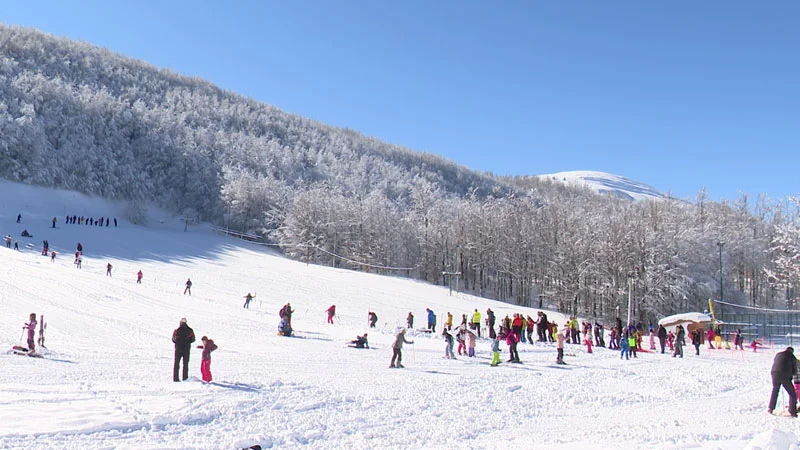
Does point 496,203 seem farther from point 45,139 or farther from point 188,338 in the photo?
point 188,338

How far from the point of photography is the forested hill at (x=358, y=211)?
5278cm

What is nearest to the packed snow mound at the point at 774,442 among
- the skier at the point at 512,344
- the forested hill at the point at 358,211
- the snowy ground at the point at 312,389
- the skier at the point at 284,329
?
the snowy ground at the point at 312,389

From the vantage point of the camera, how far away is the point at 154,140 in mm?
95438

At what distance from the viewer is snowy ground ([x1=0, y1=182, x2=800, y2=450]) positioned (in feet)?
31.9

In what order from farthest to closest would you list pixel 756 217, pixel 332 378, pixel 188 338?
1. pixel 756 217
2. pixel 332 378
3. pixel 188 338

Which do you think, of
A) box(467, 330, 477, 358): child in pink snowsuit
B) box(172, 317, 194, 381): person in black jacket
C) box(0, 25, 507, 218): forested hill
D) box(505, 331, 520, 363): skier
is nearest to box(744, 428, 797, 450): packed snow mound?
box(172, 317, 194, 381): person in black jacket

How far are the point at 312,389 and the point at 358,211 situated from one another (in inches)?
2357

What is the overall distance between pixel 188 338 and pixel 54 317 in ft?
42.5

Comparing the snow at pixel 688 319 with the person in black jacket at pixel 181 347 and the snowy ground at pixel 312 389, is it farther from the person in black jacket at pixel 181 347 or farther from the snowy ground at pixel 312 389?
the person in black jacket at pixel 181 347

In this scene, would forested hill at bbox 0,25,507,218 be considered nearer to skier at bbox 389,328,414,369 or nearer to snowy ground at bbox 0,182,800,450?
snowy ground at bbox 0,182,800,450

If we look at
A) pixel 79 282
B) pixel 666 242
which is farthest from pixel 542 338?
pixel 666 242

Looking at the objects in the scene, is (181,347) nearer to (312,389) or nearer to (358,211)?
(312,389)

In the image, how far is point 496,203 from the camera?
7775 centimetres

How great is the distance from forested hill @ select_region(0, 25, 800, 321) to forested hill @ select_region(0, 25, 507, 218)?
0.28 meters
